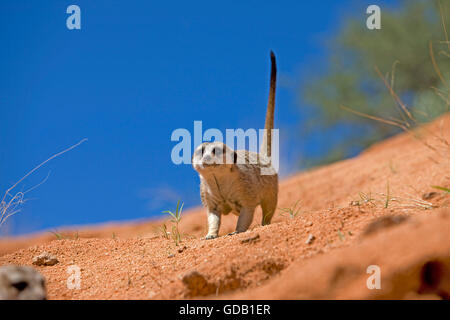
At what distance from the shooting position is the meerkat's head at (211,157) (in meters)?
4.55

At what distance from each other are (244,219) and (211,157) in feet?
2.65

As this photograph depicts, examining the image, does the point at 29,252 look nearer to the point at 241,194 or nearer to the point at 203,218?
the point at 241,194

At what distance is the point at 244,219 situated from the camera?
4895mm

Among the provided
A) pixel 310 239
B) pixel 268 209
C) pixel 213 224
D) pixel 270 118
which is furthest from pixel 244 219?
pixel 310 239

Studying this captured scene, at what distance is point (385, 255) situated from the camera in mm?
2469

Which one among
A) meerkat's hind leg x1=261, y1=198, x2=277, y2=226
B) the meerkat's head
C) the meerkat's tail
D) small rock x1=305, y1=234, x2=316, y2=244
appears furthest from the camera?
the meerkat's tail

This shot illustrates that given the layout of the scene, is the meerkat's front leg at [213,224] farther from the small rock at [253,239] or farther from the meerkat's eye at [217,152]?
the small rock at [253,239]

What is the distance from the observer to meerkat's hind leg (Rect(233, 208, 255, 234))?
15.9 ft

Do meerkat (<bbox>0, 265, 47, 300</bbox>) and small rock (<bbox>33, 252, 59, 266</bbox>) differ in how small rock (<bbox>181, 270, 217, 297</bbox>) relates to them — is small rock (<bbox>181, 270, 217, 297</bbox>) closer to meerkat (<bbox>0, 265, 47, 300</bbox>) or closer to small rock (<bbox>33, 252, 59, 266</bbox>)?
meerkat (<bbox>0, 265, 47, 300</bbox>)

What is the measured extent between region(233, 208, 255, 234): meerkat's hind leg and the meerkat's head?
0.56m

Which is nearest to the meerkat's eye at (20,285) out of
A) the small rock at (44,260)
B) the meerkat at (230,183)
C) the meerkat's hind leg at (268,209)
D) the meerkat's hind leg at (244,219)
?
the small rock at (44,260)

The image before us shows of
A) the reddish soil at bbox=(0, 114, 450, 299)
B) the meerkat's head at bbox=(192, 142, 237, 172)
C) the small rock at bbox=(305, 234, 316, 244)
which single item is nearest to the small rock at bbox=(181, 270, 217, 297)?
the reddish soil at bbox=(0, 114, 450, 299)

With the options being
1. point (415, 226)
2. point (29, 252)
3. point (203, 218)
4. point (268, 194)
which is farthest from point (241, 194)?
point (203, 218)

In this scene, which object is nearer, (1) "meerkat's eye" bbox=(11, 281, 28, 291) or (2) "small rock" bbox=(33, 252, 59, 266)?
(1) "meerkat's eye" bbox=(11, 281, 28, 291)
